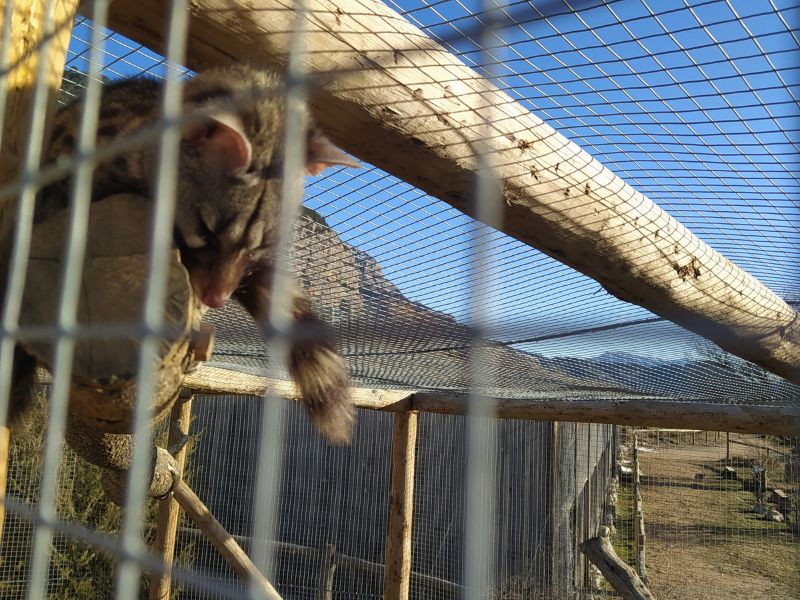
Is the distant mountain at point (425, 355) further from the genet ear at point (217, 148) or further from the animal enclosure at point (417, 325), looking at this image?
the genet ear at point (217, 148)

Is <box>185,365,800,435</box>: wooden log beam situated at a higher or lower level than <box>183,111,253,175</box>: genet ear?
lower

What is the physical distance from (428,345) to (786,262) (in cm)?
164

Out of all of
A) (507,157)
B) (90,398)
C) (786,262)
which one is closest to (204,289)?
(90,398)

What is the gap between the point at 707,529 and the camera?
21.4 feet

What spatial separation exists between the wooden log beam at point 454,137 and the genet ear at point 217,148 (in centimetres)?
13

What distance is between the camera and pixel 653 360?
321cm

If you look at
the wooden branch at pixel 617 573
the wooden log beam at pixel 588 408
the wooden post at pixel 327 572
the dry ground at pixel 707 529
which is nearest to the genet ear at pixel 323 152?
the wooden log beam at pixel 588 408

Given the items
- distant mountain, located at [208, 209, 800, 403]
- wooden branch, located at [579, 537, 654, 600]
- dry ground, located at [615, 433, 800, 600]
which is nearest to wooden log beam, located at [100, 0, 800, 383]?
distant mountain, located at [208, 209, 800, 403]

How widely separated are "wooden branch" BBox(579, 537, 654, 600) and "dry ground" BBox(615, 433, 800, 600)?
111 inches

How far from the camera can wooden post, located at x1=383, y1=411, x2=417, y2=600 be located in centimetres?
363

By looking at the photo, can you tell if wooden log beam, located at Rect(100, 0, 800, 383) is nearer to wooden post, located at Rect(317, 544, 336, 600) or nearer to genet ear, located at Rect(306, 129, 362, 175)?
genet ear, located at Rect(306, 129, 362, 175)

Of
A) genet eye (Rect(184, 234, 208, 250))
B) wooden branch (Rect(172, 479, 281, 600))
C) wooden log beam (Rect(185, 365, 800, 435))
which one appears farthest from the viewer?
wooden branch (Rect(172, 479, 281, 600))

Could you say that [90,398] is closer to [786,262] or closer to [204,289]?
[204,289]

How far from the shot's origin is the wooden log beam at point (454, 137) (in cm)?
118
